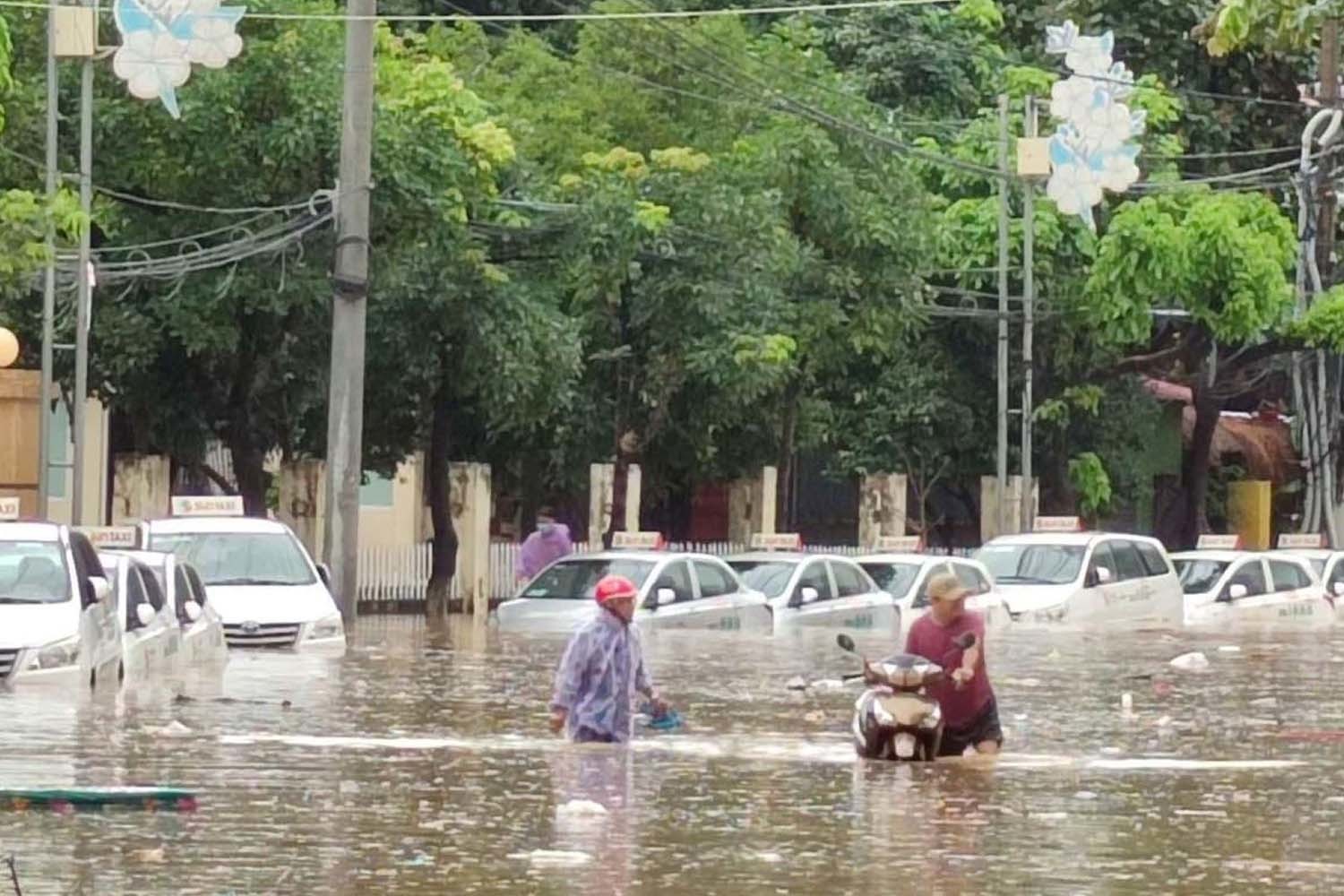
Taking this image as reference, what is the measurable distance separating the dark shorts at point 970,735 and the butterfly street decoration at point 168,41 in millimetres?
15930

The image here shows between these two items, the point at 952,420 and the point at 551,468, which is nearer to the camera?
the point at 551,468

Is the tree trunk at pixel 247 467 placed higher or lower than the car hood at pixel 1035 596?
higher

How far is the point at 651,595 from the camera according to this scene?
3356cm

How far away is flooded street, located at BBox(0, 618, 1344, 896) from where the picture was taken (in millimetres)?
13227

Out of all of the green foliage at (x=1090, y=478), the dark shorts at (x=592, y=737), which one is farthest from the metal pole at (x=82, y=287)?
the green foliage at (x=1090, y=478)

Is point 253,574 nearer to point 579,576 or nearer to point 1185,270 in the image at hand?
point 579,576

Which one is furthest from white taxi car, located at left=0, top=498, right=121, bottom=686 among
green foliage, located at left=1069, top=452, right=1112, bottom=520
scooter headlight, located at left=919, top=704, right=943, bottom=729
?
green foliage, located at left=1069, top=452, right=1112, bottom=520

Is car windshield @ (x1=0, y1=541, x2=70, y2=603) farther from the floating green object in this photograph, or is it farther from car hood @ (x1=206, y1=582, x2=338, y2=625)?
the floating green object

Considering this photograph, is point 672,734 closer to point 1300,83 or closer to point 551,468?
point 551,468

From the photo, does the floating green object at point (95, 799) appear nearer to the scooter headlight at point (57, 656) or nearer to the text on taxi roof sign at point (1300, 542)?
the scooter headlight at point (57, 656)

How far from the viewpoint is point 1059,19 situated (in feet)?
181

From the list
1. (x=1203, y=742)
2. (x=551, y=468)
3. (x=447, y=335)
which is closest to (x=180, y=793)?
(x=1203, y=742)

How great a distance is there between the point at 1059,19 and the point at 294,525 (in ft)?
63.7

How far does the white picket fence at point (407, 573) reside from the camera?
45.6m
